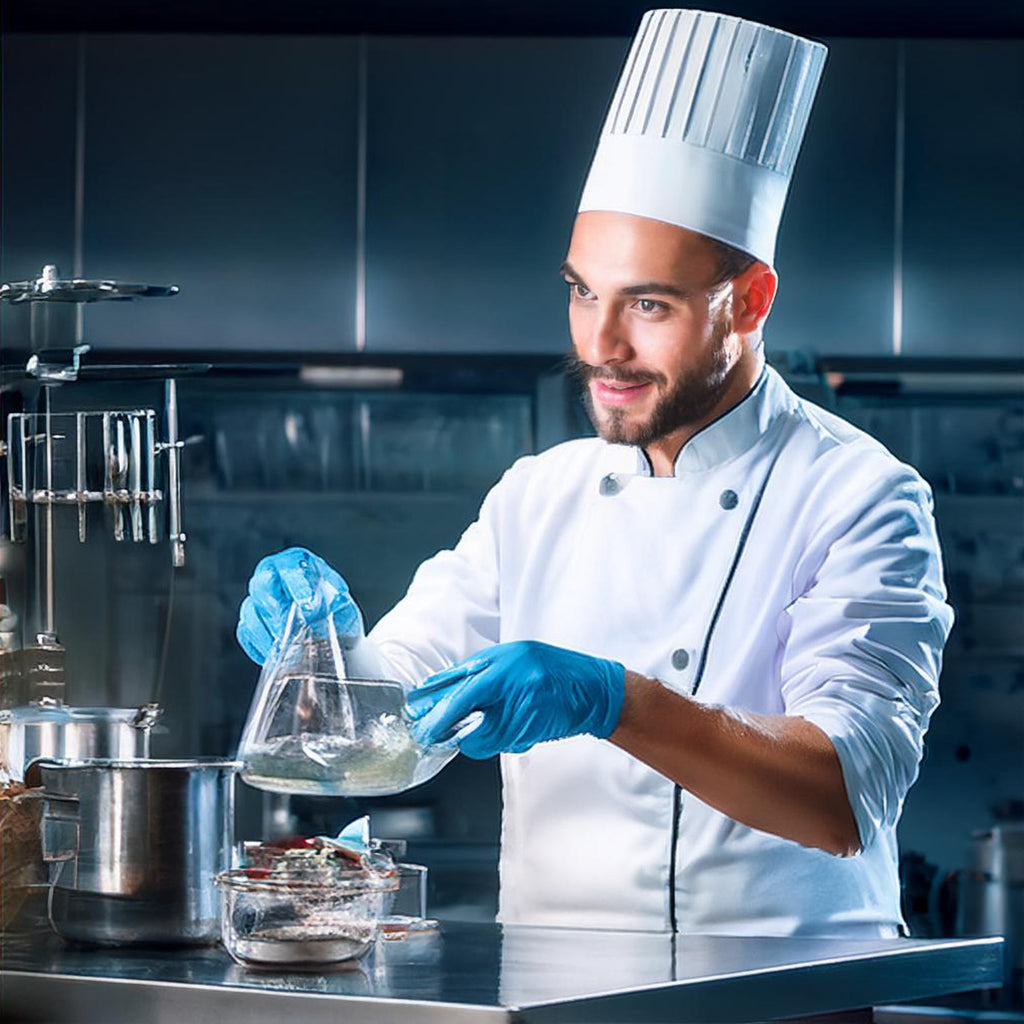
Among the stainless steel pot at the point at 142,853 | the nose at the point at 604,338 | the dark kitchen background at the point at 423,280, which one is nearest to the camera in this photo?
the stainless steel pot at the point at 142,853

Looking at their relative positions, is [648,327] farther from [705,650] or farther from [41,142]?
[41,142]

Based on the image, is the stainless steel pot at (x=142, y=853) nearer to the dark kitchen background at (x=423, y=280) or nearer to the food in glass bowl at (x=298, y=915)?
the food in glass bowl at (x=298, y=915)

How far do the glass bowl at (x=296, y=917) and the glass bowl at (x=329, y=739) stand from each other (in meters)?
0.08

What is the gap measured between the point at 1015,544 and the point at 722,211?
1.64 metres

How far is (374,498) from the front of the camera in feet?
11.8

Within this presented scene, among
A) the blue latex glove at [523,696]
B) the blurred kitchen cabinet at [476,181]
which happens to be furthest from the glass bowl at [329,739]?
the blurred kitchen cabinet at [476,181]

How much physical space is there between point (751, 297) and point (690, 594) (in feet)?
1.22

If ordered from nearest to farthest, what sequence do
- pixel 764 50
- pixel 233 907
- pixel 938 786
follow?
pixel 233 907 → pixel 764 50 → pixel 938 786

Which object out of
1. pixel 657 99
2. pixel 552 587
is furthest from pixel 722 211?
pixel 552 587

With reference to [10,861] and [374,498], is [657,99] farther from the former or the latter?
[374,498]

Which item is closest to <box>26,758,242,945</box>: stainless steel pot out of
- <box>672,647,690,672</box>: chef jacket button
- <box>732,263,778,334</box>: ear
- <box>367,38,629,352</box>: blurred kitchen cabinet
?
<box>672,647,690,672</box>: chef jacket button

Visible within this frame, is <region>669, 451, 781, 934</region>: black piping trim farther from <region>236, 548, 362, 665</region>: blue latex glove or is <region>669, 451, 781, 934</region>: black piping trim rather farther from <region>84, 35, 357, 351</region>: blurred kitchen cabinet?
<region>84, 35, 357, 351</region>: blurred kitchen cabinet

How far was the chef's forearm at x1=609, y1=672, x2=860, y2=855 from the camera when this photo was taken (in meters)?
1.72

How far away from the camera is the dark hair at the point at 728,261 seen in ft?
6.93
